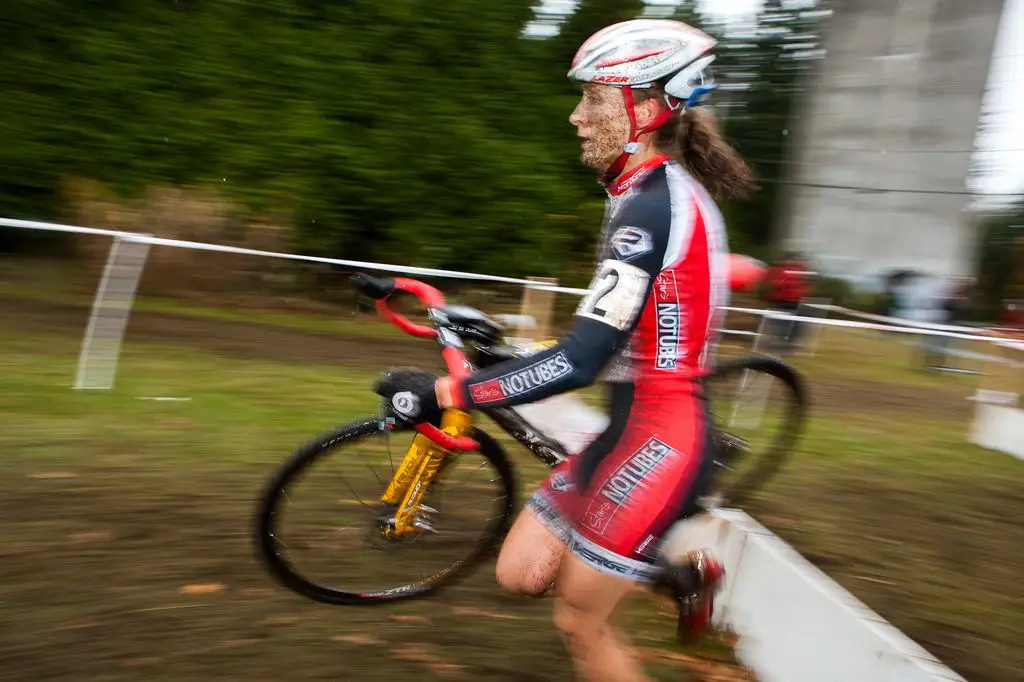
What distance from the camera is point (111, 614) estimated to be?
3352 mm

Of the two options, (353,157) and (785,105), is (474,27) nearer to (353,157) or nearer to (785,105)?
(353,157)

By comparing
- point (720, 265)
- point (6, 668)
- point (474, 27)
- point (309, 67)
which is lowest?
point (6, 668)

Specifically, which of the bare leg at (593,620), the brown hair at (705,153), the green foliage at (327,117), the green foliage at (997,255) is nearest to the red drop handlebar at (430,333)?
the bare leg at (593,620)

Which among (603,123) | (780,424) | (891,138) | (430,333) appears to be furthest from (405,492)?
(891,138)

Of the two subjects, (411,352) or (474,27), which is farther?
(474,27)

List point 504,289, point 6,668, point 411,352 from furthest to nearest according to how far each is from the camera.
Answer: point 504,289 < point 411,352 < point 6,668

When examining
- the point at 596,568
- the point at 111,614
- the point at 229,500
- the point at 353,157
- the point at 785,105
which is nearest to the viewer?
the point at 596,568

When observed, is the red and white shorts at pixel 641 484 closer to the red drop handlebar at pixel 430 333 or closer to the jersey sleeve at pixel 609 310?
the jersey sleeve at pixel 609 310

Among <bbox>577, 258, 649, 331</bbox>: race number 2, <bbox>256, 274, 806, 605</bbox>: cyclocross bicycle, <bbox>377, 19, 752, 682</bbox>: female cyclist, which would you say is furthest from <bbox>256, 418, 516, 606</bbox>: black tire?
<bbox>577, 258, 649, 331</bbox>: race number 2

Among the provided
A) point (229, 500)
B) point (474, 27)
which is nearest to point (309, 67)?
point (474, 27)

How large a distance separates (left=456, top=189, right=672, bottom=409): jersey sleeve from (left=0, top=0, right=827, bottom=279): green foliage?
921 cm

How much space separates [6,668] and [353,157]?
8844mm

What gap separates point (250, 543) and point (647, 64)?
2.82 meters

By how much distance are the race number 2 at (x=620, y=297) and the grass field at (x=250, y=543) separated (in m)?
1.64
